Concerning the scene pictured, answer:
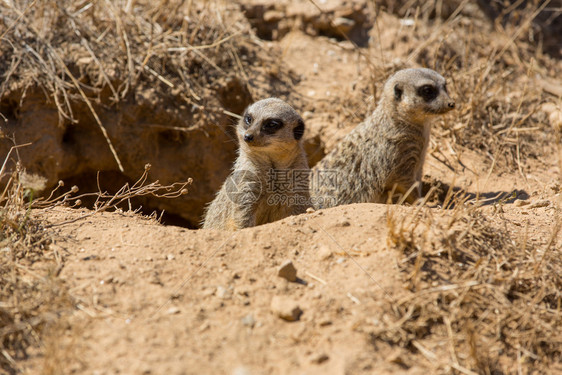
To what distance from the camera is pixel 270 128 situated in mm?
3945

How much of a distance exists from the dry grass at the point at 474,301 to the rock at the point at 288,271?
51 centimetres

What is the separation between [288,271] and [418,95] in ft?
7.90

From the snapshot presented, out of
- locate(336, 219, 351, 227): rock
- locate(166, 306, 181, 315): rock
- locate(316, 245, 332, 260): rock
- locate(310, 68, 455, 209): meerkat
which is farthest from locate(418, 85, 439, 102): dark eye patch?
locate(166, 306, 181, 315): rock

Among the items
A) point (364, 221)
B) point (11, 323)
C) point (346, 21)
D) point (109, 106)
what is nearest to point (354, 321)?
point (364, 221)

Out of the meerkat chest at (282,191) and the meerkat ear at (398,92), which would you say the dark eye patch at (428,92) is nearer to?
the meerkat ear at (398,92)

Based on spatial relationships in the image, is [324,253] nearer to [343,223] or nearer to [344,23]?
[343,223]

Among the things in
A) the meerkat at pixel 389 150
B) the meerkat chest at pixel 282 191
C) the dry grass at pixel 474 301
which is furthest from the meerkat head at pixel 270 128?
the dry grass at pixel 474 301

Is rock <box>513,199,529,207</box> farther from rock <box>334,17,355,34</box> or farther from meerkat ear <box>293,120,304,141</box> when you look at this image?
rock <box>334,17,355,34</box>

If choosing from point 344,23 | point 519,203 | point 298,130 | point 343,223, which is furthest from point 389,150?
point 344,23

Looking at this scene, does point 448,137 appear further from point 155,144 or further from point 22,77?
point 22,77

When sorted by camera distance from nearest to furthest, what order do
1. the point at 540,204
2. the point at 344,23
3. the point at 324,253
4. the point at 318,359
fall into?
the point at 318,359 < the point at 324,253 < the point at 540,204 < the point at 344,23

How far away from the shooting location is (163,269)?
108 inches

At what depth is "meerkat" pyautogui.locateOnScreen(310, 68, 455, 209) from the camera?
4.46 m

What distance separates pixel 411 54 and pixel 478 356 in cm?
431
